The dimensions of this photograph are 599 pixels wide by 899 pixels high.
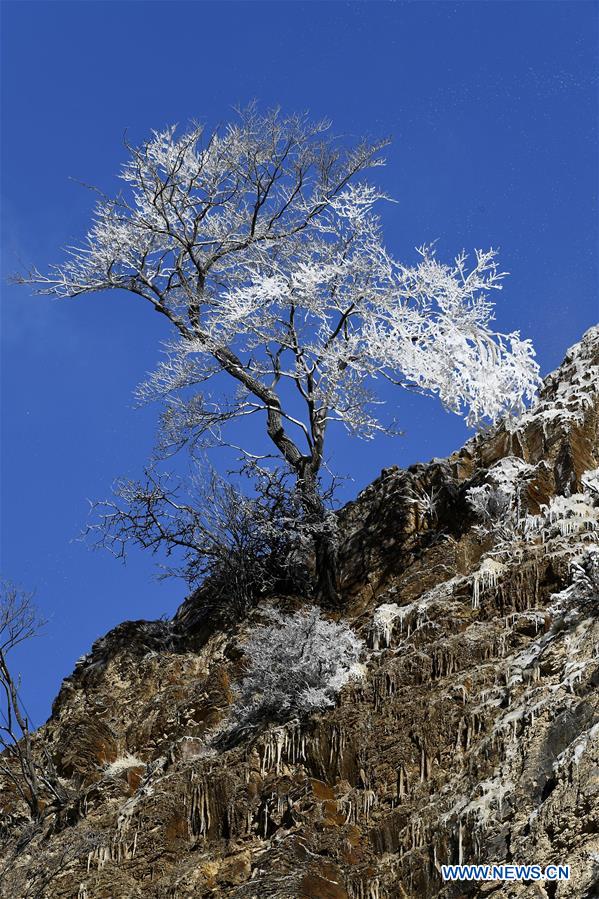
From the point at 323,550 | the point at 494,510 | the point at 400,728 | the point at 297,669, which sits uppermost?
the point at 323,550

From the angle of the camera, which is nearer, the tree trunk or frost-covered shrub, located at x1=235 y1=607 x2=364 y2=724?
frost-covered shrub, located at x1=235 y1=607 x2=364 y2=724

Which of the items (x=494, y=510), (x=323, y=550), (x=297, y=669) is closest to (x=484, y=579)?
(x=494, y=510)

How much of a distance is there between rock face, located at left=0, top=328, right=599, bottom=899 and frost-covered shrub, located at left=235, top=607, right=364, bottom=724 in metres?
0.25

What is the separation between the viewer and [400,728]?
12.0 m

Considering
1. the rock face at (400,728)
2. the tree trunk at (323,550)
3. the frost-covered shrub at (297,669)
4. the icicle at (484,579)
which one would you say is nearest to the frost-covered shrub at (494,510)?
the rock face at (400,728)

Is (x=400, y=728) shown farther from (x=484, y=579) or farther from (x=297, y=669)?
(x=484, y=579)

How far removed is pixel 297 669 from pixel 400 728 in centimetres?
166

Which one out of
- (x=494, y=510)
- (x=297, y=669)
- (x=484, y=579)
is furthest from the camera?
(x=494, y=510)

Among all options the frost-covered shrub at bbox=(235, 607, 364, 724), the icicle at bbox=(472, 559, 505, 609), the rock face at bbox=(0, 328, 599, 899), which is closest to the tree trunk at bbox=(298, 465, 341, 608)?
the rock face at bbox=(0, 328, 599, 899)

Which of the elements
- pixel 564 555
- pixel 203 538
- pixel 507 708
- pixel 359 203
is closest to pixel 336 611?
pixel 203 538

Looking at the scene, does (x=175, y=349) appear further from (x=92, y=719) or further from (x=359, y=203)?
(x=92, y=719)

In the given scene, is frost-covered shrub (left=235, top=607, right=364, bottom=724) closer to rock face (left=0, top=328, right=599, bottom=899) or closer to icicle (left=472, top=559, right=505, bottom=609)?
rock face (left=0, top=328, right=599, bottom=899)

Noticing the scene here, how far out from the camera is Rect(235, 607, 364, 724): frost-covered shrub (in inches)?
522

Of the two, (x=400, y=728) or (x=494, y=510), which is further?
(x=494, y=510)
